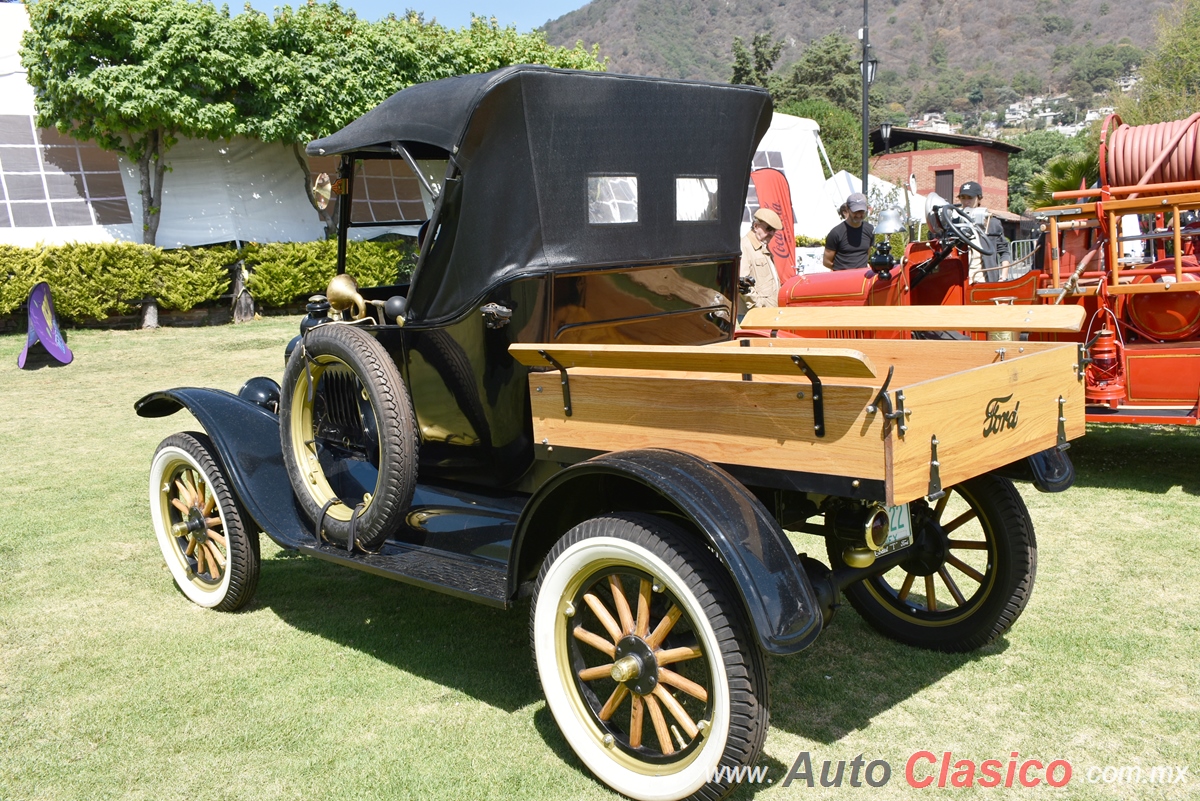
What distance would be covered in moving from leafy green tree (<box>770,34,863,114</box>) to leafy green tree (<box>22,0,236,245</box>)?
59595 millimetres

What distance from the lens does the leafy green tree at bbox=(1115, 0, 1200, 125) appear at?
28016 millimetres

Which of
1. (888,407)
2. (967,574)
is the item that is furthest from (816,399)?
(967,574)

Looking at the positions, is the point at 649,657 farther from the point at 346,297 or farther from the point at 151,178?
the point at 151,178

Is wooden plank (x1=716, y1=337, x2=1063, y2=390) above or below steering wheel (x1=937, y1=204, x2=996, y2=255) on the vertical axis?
below

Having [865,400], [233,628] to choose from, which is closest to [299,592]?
[233,628]

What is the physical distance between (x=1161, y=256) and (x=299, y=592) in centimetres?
571

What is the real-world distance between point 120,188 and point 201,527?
13416 millimetres

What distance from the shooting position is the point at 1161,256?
20.7 feet

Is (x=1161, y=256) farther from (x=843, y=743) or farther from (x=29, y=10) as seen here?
(x=29, y=10)

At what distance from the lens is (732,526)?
2.46 metres

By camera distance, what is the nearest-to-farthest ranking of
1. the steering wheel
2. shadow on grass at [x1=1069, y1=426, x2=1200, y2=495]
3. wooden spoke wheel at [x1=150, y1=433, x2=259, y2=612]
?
1. wooden spoke wheel at [x1=150, y1=433, x2=259, y2=612]
2. shadow on grass at [x1=1069, y1=426, x2=1200, y2=495]
3. the steering wheel

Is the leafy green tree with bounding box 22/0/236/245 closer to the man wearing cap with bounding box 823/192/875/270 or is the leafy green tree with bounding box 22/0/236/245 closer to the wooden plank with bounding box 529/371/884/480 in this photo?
the man wearing cap with bounding box 823/192/875/270

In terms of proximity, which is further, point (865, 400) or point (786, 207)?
point (786, 207)

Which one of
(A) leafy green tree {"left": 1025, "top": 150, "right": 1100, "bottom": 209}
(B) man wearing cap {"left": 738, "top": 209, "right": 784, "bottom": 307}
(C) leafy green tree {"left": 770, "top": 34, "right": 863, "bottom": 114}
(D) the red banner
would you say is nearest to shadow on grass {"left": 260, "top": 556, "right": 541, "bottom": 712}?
(B) man wearing cap {"left": 738, "top": 209, "right": 784, "bottom": 307}
